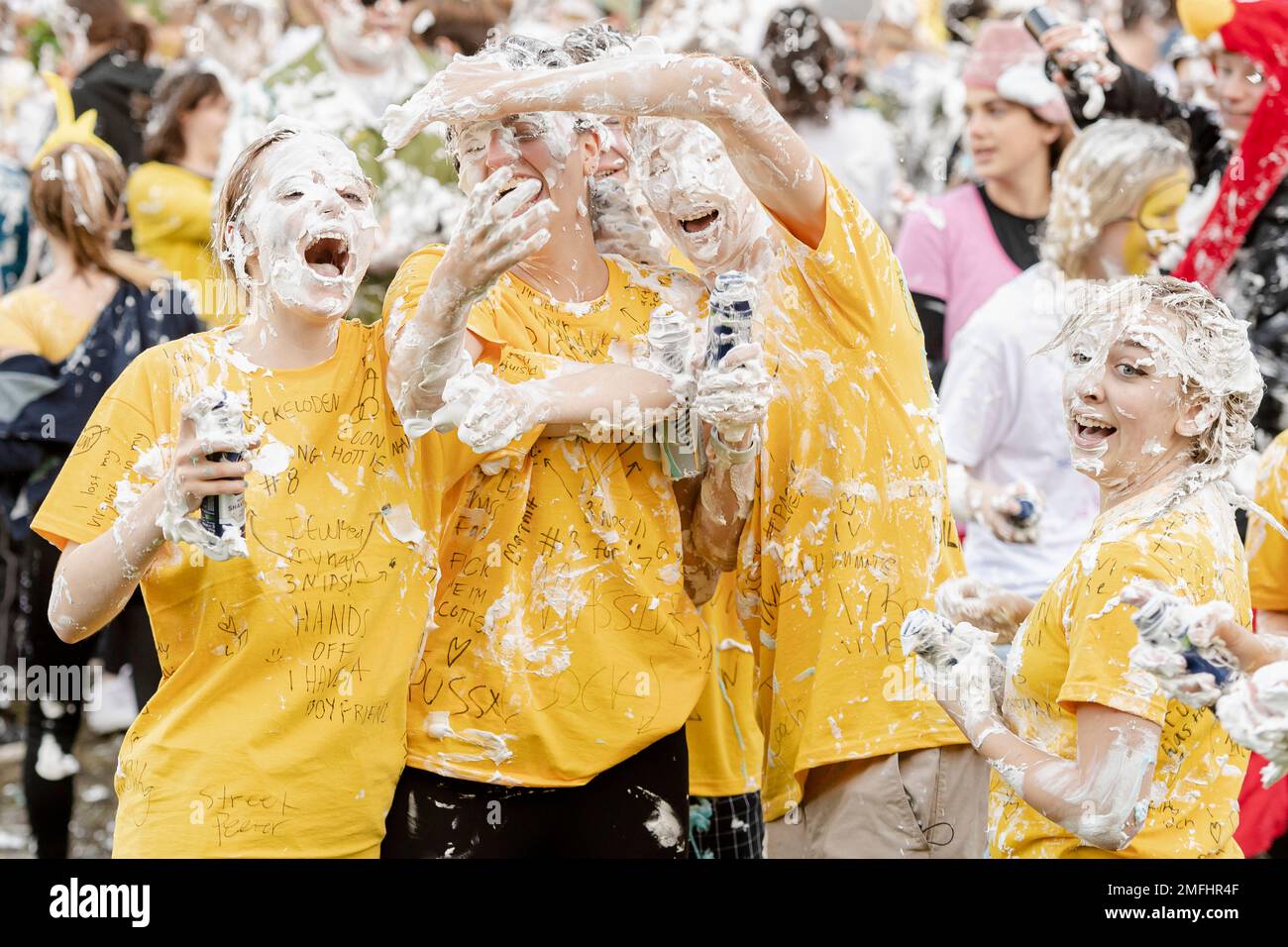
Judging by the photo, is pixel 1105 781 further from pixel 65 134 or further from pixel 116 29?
pixel 116 29

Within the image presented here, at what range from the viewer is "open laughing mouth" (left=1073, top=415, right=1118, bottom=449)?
265 centimetres

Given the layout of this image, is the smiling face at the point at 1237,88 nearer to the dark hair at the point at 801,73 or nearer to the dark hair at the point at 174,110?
the dark hair at the point at 801,73

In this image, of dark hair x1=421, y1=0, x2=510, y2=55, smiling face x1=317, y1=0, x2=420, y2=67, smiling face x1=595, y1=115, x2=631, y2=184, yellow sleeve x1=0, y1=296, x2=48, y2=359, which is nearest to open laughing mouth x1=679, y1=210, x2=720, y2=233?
smiling face x1=595, y1=115, x2=631, y2=184

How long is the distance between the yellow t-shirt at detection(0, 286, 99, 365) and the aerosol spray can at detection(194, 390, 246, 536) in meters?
2.67

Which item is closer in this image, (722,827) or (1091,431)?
(1091,431)

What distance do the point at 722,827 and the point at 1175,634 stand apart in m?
1.29

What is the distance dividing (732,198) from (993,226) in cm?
249

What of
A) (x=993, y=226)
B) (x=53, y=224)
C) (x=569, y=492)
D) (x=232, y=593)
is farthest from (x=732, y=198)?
(x=53, y=224)

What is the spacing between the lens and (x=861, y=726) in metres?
2.88

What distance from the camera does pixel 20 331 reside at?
497 centimetres

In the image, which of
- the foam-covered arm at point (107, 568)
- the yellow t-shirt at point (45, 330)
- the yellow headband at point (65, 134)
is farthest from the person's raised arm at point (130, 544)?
the yellow headband at point (65, 134)

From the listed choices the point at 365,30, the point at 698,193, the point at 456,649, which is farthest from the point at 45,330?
the point at 698,193

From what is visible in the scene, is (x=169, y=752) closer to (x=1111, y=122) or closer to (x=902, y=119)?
(x=1111, y=122)

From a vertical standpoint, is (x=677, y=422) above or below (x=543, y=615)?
above
